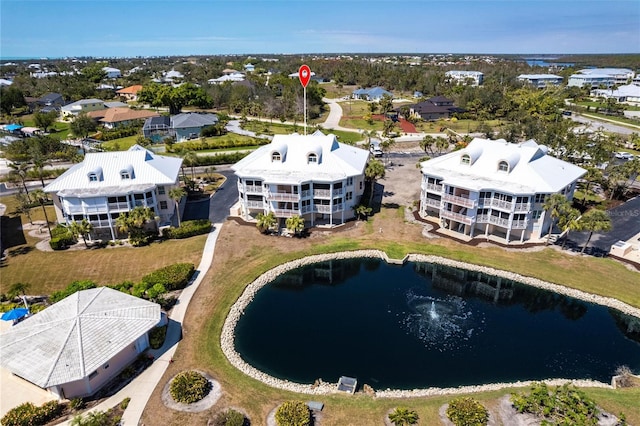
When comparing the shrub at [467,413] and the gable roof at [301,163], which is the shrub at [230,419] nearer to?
the shrub at [467,413]

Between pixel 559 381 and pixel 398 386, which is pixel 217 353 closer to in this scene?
pixel 398 386

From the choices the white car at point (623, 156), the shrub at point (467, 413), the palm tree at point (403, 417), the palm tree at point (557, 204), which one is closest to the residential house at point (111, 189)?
the palm tree at point (403, 417)

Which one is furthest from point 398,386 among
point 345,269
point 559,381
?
point 345,269

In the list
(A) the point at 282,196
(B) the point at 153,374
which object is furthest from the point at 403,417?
(A) the point at 282,196

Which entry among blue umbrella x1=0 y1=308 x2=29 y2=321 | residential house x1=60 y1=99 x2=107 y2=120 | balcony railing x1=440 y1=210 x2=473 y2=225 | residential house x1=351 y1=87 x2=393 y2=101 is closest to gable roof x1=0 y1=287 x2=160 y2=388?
blue umbrella x1=0 y1=308 x2=29 y2=321

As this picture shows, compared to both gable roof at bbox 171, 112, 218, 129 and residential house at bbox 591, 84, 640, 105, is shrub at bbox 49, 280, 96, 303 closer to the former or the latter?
gable roof at bbox 171, 112, 218, 129

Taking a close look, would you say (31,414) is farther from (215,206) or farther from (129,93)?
(129,93)
